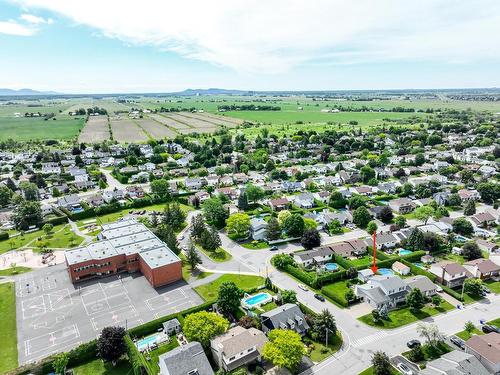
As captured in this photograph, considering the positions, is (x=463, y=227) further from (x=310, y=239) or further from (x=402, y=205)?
(x=310, y=239)

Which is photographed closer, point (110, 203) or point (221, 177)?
point (110, 203)

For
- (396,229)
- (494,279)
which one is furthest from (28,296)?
(494,279)

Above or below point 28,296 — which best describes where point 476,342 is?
above

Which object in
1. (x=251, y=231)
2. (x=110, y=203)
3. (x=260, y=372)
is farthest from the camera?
(x=110, y=203)

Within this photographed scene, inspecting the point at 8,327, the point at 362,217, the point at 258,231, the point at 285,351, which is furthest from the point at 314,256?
the point at 8,327

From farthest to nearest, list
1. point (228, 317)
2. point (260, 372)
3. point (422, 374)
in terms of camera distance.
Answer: point (228, 317)
point (260, 372)
point (422, 374)

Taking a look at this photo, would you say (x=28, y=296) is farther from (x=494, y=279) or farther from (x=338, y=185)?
(x=338, y=185)

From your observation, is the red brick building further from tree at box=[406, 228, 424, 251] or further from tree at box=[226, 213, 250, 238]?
tree at box=[406, 228, 424, 251]
